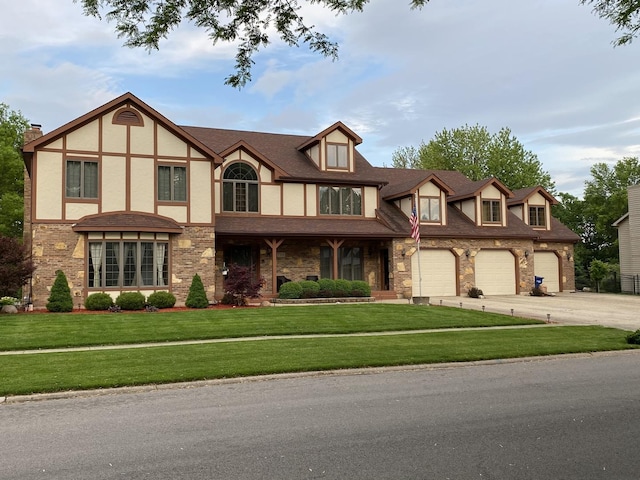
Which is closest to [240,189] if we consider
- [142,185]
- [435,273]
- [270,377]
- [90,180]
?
[142,185]

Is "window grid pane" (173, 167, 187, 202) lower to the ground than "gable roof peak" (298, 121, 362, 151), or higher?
lower

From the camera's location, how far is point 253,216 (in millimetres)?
26094

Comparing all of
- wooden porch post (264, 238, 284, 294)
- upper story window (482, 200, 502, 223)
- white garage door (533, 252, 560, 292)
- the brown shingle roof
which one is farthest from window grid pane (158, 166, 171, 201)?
white garage door (533, 252, 560, 292)

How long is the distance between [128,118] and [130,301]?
743 centimetres

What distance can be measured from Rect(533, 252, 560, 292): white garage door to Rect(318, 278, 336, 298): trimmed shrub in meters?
14.5

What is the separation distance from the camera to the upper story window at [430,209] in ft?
95.6

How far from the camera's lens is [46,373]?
962cm

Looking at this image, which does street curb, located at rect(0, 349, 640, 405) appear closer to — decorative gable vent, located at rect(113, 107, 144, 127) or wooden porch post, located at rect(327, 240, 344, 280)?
wooden porch post, located at rect(327, 240, 344, 280)

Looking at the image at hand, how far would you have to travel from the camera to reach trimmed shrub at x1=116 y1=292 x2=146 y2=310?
66.8 ft

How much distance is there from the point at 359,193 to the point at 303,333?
14612 mm

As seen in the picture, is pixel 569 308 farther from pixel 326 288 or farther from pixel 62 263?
pixel 62 263

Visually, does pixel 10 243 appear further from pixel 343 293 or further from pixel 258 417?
pixel 258 417

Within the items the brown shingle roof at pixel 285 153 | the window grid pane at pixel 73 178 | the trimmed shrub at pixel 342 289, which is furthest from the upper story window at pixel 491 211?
the window grid pane at pixel 73 178

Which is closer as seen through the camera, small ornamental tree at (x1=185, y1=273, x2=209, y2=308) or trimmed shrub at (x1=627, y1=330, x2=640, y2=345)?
trimmed shrub at (x1=627, y1=330, x2=640, y2=345)
